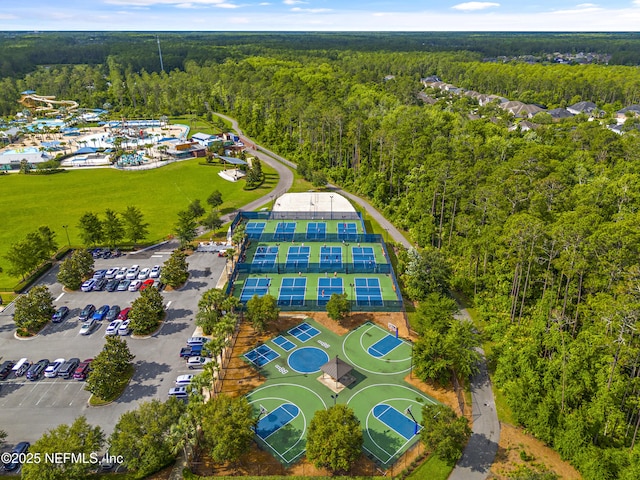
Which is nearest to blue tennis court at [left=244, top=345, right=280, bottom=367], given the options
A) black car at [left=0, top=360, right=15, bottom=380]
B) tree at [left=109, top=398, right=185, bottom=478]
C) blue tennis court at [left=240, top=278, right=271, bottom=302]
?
blue tennis court at [left=240, top=278, right=271, bottom=302]

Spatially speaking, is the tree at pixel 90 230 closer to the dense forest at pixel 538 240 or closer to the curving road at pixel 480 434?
the dense forest at pixel 538 240

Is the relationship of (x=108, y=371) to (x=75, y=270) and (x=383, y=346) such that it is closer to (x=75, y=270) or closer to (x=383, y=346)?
(x=75, y=270)

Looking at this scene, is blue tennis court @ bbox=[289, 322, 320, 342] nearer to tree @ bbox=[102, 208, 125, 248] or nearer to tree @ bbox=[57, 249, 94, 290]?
tree @ bbox=[57, 249, 94, 290]

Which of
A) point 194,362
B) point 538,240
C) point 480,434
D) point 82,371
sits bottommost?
point 480,434

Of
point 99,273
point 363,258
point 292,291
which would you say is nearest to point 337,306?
point 292,291

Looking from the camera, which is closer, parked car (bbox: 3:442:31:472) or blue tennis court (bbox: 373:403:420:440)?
parked car (bbox: 3:442:31:472)

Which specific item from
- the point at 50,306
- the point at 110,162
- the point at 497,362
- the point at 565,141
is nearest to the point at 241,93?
the point at 110,162
